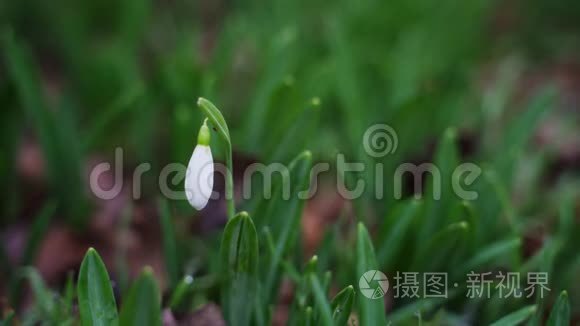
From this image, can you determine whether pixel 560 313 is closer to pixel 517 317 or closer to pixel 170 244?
pixel 517 317

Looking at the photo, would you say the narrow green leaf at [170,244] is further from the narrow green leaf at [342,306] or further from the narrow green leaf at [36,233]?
the narrow green leaf at [342,306]

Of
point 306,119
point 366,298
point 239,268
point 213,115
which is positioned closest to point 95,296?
point 239,268

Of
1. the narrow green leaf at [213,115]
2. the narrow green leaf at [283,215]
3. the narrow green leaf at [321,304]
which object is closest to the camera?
the narrow green leaf at [213,115]

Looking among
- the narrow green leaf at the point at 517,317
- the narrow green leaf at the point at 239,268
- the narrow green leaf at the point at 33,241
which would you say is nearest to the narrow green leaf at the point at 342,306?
the narrow green leaf at the point at 239,268

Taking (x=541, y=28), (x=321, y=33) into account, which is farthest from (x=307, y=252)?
(x=541, y=28)

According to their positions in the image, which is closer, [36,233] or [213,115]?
[213,115]

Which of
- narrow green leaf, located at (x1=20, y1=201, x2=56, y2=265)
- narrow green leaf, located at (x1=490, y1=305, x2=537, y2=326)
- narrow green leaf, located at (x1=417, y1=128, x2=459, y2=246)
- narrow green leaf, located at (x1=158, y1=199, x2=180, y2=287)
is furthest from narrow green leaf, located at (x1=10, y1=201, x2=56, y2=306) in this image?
narrow green leaf, located at (x1=490, y1=305, x2=537, y2=326)
